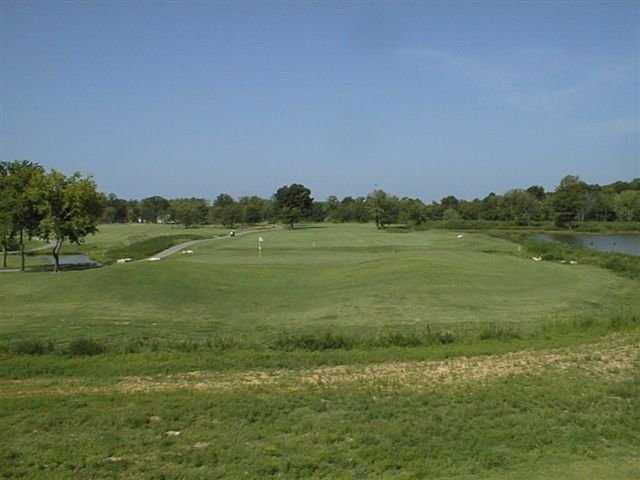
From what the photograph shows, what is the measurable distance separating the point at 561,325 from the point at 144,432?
53.3 ft

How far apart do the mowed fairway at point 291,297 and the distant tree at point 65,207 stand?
42.8 feet

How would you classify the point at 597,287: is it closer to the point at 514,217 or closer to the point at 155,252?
the point at 155,252

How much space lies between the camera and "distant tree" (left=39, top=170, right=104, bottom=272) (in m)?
63.3

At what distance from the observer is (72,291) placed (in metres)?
39.7

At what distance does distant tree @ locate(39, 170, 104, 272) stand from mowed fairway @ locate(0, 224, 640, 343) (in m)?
13.0

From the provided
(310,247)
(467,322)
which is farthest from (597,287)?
(310,247)

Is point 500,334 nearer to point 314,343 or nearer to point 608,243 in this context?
point 314,343

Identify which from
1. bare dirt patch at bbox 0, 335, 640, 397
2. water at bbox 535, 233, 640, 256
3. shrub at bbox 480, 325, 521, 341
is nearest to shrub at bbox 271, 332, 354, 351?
bare dirt patch at bbox 0, 335, 640, 397

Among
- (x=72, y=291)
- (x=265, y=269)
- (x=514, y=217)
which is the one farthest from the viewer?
(x=514, y=217)

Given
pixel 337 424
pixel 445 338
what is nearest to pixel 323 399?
pixel 337 424

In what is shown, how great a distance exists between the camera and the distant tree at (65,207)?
6334 cm

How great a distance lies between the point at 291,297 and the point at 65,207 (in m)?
34.6

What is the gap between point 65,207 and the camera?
6384 cm

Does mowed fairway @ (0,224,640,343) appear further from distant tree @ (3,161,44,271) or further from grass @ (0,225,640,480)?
distant tree @ (3,161,44,271)
